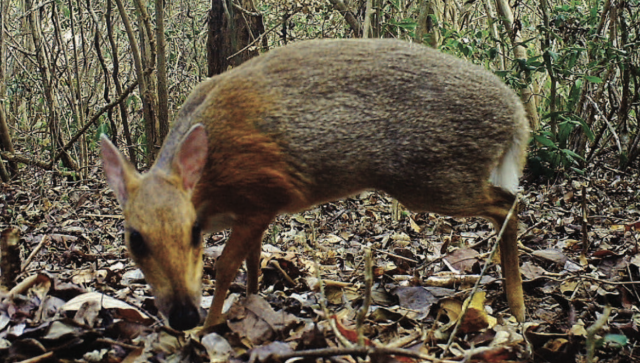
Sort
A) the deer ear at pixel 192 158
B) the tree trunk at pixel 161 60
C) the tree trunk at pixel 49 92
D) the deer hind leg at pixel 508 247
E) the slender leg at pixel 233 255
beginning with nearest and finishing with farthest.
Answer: the deer ear at pixel 192 158
the slender leg at pixel 233 255
the deer hind leg at pixel 508 247
the tree trunk at pixel 161 60
the tree trunk at pixel 49 92

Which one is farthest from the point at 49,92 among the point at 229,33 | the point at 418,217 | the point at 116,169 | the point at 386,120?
the point at 386,120

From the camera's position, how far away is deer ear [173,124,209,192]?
306 cm

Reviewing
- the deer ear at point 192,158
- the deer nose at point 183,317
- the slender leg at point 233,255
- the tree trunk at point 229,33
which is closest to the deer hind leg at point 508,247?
the slender leg at point 233,255

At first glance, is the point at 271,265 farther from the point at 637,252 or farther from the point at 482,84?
the point at 637,252

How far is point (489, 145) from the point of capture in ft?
12.1

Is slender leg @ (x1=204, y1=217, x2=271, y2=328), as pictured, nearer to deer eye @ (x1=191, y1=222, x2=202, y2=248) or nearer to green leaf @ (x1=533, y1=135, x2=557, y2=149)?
deer eye @ (x1=191, y1=222, x2=202, y2=248)

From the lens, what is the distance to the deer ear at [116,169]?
120 inches

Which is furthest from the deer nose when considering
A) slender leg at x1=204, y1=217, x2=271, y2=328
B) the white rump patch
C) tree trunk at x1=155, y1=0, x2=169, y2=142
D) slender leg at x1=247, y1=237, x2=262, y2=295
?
tree trunk at x1=155, y1=0, x2=169, y2=142

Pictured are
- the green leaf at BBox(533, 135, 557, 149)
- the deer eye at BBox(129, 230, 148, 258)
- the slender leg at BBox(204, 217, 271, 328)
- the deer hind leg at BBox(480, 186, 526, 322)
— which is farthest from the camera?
the green leaf at BBox(533, 135, 557, 149)

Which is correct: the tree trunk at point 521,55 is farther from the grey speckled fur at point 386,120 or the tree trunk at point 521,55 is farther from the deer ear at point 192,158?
the deer ear at point 192,158

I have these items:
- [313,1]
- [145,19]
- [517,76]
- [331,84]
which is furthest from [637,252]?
[313,1]

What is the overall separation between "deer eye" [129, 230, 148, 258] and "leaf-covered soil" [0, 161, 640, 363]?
33cm

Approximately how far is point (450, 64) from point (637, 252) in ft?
5.54

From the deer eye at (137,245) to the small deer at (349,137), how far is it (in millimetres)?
510
